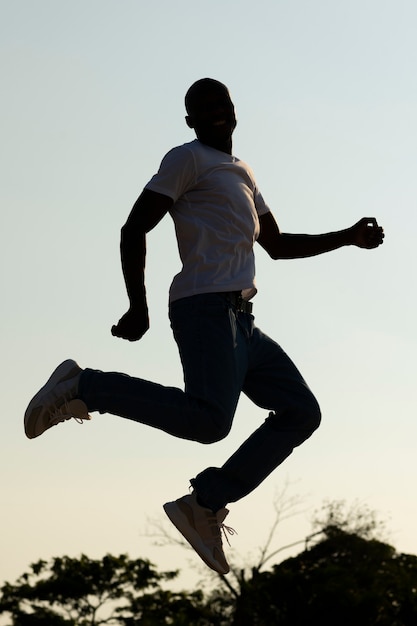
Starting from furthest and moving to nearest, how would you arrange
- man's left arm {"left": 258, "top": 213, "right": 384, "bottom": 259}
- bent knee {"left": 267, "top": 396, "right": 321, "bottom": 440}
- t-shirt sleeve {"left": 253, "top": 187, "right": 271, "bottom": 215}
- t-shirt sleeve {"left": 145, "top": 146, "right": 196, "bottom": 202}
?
man's left arm {"left": 258, "top": 213, "right": 384, "bottom": 259}, t-shirt sleeve {"left": 253, "top": 187, "right": 271, "bottom": 215}, bent knee {"left": 267, "top": 396, "right": 321, "bottom": 440}, t-shirt sleeve {"left": 145, "top": 146, "right": 196, "bottom": 202}

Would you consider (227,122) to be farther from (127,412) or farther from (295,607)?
(295,607)

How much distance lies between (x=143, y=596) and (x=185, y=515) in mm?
38637

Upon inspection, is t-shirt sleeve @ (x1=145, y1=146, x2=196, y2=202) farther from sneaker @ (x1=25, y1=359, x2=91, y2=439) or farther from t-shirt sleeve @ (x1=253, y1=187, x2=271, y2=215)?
sneaker @ (x1=25, y1=359, x2=91, y2=439)

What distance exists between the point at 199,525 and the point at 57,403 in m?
0.97

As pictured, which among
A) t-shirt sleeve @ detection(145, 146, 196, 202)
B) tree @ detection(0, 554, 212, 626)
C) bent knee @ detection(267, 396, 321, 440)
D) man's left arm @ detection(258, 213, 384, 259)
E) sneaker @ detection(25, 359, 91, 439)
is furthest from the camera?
tree @ detection(0, 554, 212, 626)

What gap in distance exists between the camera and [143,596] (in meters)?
44.2

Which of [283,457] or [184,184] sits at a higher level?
[184,184]

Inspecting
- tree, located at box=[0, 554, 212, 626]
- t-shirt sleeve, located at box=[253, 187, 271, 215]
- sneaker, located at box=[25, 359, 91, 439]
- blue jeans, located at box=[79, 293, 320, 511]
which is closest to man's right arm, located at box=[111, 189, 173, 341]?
blue jeans, located at box=[79, 293, 320, 511]

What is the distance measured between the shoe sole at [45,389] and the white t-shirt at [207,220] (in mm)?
631

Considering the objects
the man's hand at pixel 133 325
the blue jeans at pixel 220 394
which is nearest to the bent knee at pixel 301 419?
the blue jeans at pixel 220 394

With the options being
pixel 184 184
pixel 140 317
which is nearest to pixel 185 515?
pixel 140 317

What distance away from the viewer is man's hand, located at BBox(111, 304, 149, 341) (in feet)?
20.3

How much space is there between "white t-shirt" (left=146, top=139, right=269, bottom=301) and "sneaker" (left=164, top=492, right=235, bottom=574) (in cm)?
108

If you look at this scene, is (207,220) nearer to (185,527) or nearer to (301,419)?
(301,419)
